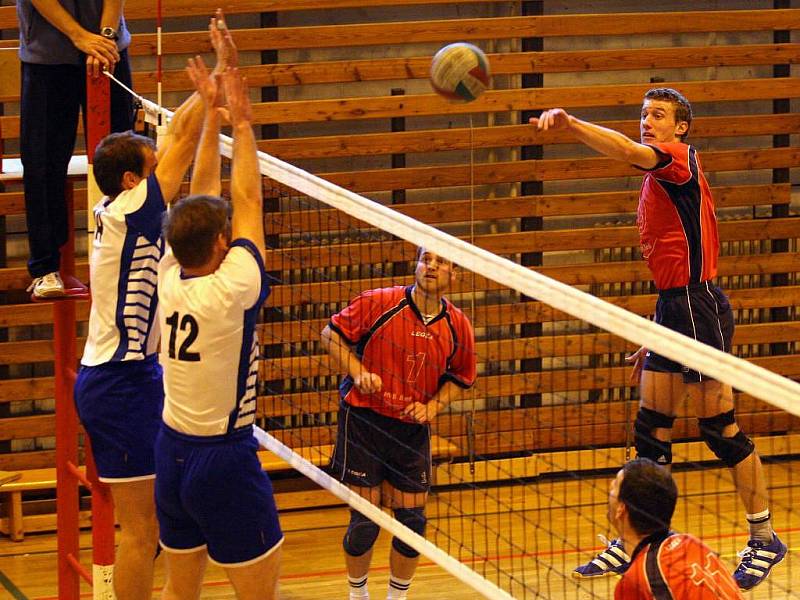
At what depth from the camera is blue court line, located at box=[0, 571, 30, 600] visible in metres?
6.68

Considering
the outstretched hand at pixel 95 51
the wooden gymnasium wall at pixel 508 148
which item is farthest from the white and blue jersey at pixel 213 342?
the wooden gymnasium wall at pixel 508 148

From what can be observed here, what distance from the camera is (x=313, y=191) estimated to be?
15.6ft

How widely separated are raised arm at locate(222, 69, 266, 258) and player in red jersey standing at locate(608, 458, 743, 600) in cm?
142

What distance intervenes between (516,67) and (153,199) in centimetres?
496

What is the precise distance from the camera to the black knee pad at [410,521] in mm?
5785

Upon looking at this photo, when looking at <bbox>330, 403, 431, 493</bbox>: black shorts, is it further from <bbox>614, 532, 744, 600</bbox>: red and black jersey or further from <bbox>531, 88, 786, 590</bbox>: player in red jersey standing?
<bbox>614, 532, 744, 600</bbox>: red and black jersey

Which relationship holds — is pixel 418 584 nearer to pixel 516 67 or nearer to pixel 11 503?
pixel 11 503

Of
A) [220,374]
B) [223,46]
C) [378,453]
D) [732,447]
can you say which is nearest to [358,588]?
[378,453]

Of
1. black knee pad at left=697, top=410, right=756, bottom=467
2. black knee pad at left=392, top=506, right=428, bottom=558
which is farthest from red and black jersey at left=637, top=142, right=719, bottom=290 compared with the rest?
black knee pad at left=392, top=506, right=428, bottom=558

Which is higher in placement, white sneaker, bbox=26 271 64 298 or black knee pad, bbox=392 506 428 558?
white sneaker, bbox=26 271 64 298

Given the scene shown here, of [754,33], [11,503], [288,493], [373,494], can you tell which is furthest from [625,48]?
[11,503]

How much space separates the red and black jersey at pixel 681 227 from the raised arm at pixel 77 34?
2.51 m

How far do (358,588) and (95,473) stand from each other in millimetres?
1600

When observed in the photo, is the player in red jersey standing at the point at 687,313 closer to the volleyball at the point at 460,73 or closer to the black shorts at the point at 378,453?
the volleyball at the point at 460,73
